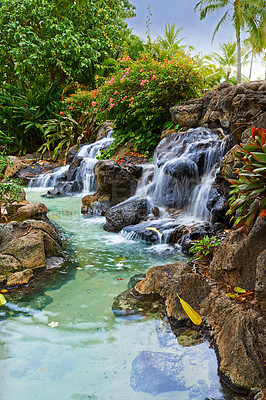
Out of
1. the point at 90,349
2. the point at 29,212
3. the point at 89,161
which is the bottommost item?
the point at 90,349

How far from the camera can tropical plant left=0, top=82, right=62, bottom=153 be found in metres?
15.7

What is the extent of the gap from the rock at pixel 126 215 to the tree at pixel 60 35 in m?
12.5

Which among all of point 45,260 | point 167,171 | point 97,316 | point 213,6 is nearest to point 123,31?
point 213,6

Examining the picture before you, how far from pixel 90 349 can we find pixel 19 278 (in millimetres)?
1688

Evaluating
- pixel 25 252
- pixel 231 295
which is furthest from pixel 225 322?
pixel 25 252

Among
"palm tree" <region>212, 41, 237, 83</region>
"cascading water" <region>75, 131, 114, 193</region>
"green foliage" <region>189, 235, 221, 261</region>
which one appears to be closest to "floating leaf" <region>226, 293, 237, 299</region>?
"green foliage" <region>189, 235, 221, 261</region>

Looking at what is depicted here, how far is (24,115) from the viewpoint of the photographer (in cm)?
1581

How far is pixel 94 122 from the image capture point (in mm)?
14906

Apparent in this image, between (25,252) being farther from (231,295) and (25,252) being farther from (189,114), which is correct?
(189,114)

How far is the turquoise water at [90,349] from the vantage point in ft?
7.48

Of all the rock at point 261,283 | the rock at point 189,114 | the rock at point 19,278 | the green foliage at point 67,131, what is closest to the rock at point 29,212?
the rock at point 19,278

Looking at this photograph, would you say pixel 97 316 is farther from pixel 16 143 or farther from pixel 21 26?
pixel 21 26

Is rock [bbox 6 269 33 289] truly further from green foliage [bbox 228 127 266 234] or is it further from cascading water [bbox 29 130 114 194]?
cascading water [bbox 29 130 114 194]

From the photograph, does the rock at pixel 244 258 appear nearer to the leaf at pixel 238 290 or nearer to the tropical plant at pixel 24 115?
the leaf at pixel 238 290
